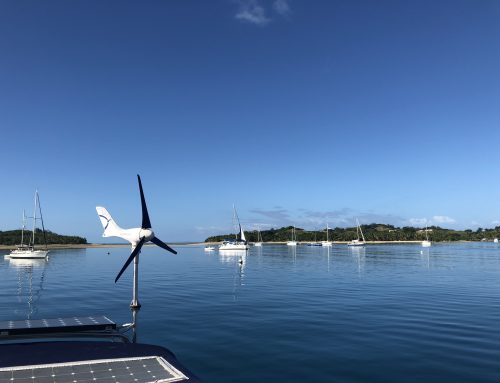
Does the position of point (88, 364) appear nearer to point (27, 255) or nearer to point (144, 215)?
point (144, 215)

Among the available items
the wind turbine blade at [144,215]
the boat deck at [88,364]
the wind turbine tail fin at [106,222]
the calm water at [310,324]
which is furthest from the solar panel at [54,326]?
the wind turbine tail fin at [106,222]

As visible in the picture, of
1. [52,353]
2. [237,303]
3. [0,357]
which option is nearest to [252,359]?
[52,353]

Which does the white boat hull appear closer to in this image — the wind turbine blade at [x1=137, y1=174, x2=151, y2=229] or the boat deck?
the wind turbine blade at [x1=137, y1=174, x2=151, y2=229]

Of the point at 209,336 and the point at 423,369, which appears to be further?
the point at 209,336

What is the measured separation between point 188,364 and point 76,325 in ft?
30.2

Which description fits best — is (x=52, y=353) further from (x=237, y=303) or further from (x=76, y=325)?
(x=237, y=303)

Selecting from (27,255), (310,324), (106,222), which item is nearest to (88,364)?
(310,324)

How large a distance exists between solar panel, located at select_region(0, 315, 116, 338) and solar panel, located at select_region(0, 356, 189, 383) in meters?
9.62

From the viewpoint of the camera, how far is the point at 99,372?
14953 mm

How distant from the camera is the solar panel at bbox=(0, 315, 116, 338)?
2380 cm

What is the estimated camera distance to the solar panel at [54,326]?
2380 cm

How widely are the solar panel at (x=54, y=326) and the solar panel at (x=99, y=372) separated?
9.62 metres

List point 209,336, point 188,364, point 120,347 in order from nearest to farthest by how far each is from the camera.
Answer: point 120,347 < point 188,364 < point 209,336

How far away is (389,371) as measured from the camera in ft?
62.6
